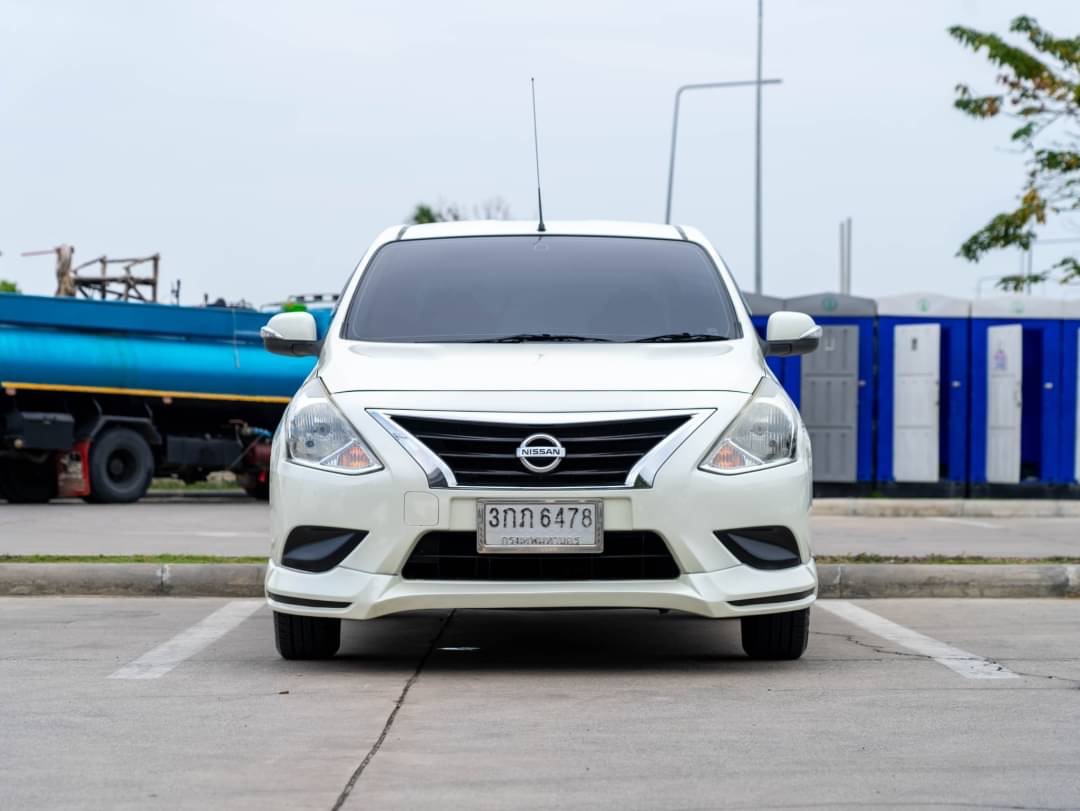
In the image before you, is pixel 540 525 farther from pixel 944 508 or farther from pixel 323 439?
pixel 944 508

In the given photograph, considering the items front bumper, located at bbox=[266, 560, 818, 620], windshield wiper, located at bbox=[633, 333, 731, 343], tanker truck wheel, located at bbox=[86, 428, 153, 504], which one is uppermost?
windshield wiper, located at bbox=[633, 333, 731, 343]

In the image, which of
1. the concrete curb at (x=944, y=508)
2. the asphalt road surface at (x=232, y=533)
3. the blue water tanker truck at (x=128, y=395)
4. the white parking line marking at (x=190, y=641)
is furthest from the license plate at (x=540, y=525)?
the blue water tanker truck at (x=128, y=395)

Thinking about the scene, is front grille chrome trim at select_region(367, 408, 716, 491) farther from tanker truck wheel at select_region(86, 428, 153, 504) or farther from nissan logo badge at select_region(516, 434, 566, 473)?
tanker truck wheel at select_region(86, 428, 153, 504)

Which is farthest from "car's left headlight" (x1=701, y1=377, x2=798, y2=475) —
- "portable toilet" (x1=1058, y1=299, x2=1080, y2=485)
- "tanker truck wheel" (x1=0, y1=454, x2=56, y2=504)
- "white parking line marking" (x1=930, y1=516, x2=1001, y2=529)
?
"tanker truck wheel" (x1=0, y1=454, x2=56, y2=504)

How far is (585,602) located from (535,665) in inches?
28.9

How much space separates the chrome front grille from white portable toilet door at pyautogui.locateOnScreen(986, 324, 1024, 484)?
15.5 meters

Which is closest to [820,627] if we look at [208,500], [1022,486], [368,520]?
[368,520]

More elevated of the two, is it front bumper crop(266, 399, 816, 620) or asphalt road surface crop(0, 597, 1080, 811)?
front bumper crop(266, 399, 816, 620)

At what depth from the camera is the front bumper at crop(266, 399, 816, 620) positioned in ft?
21.1

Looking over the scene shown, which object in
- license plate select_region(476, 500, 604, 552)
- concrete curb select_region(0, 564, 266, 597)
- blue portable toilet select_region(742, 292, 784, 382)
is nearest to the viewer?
license plate select_region(476, 500, 604, 552)

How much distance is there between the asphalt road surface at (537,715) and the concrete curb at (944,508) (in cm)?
975

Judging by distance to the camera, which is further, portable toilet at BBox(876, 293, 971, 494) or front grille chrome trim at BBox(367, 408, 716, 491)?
portable toilet at BBox(876, 293, 971, 494)

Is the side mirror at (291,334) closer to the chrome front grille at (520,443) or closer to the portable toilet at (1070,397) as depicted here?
the chrome front grille at (520,443)

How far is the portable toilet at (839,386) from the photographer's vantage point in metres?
21.0
